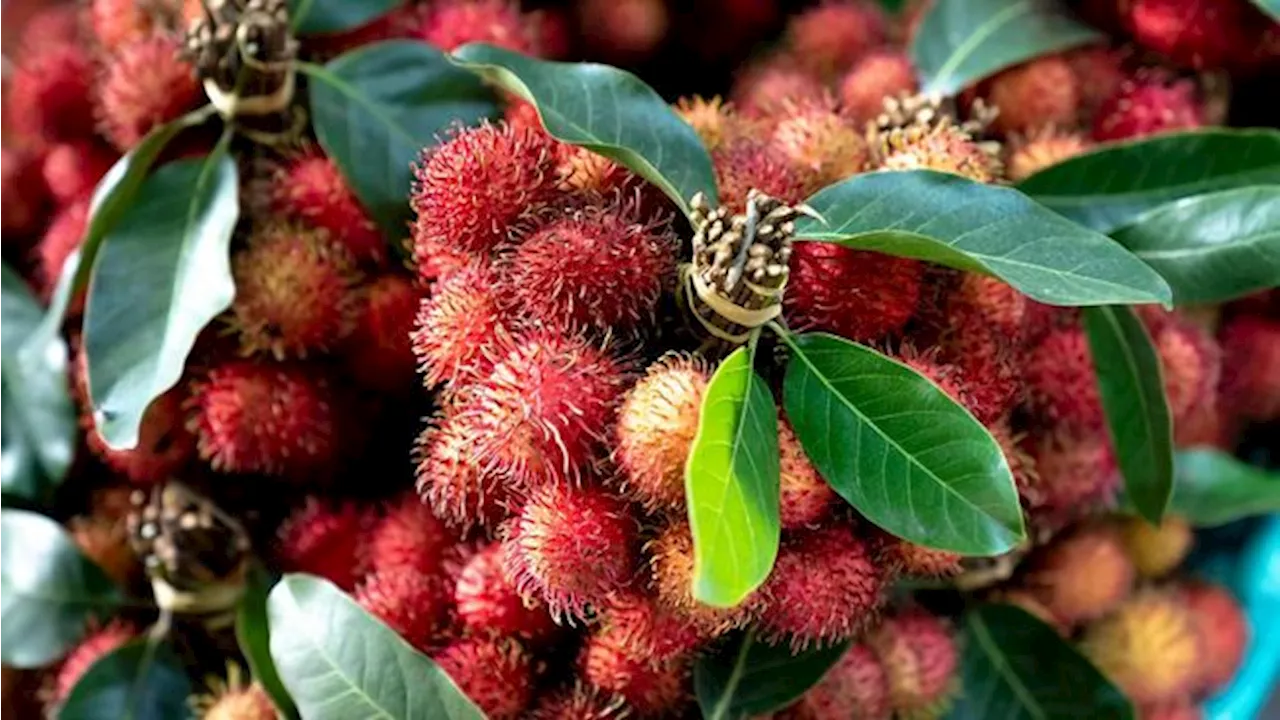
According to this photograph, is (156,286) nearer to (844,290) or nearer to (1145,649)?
(844,290)

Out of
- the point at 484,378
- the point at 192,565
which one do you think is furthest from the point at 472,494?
the point at 192,565

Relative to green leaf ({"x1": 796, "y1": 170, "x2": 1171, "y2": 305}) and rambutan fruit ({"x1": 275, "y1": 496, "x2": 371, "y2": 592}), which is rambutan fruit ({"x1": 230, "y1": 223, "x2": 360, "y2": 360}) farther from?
green leaf ({"x1": 796, "y1": 170, "x2": 1171, "y2": 305})

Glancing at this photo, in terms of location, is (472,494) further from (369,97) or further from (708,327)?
(369,97)

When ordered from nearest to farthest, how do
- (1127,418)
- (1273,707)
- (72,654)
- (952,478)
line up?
(952,478) < (1127,418) < (72,654) < (1273,707)

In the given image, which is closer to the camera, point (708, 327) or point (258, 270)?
point (708, 327)

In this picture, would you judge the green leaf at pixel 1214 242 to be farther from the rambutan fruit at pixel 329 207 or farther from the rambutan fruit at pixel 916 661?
the rambutan fruit at pixel 329 207

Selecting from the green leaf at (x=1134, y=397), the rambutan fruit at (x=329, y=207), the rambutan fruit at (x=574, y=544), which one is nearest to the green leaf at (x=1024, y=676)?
the green leaf at (x=1134, y=397)

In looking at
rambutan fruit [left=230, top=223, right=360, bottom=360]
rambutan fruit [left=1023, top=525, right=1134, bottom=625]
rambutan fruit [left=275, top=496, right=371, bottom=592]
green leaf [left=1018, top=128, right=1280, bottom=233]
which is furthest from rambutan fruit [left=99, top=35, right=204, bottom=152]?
rambutan fruit [left=1023, top=525, right=1134, bottom=625]

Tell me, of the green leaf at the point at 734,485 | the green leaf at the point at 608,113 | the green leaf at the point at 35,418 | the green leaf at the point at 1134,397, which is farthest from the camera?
the green leaf at the point at 35,418
